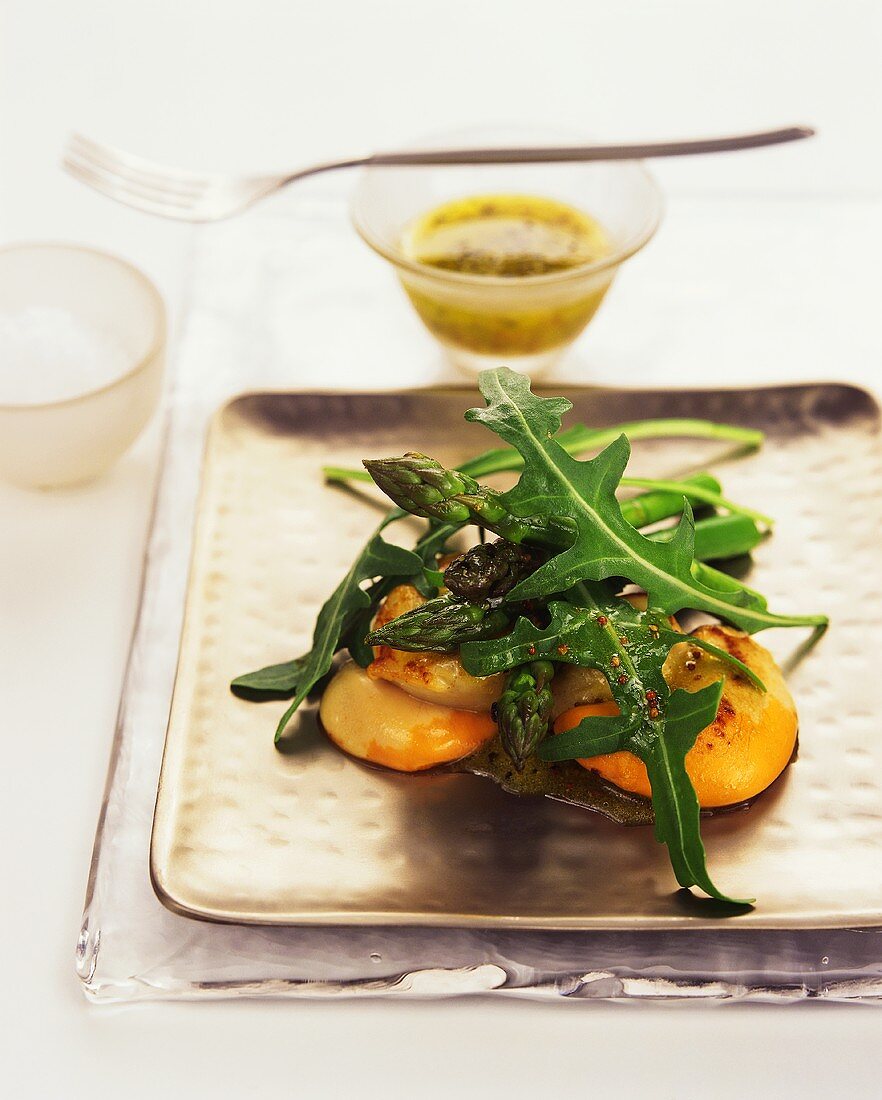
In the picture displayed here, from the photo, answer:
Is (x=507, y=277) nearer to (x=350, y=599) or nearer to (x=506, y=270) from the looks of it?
(x=506, y=270)

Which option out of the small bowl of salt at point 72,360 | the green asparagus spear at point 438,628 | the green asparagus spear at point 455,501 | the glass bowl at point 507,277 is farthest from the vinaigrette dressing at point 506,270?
the green asparagus spear at point 438,628

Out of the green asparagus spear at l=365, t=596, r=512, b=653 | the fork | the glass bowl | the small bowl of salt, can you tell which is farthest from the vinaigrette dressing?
the green asparagus spear at l=365, t=596, r=512, b=653

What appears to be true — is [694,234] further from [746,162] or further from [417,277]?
[417,277]

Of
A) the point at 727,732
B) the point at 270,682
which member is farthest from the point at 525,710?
the point at 270,682

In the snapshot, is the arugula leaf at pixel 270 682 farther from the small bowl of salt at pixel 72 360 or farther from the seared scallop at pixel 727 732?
the small bowl of salt at pixel 72 360

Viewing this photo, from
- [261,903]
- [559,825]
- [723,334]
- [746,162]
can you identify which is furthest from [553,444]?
[746,162]

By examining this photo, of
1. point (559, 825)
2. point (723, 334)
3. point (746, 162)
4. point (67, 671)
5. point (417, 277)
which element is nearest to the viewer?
point (559, 825)
